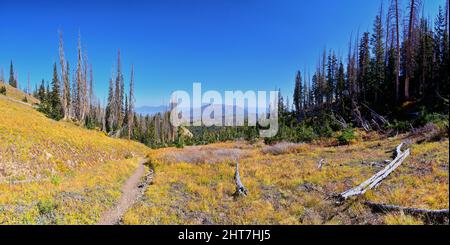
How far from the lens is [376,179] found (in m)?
7.12

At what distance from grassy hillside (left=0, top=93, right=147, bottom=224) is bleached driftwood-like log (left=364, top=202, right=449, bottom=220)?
8.53 meters

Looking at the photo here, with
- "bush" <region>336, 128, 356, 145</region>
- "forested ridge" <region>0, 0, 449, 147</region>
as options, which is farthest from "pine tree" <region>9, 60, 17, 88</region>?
"bush" <region>336, 128, 356, 145</region>

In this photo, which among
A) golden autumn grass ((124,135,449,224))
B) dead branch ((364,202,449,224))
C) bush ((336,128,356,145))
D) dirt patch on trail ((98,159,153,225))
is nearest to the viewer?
dead branch ((364,202,449,224))

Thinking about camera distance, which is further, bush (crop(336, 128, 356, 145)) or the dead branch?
bush (crop(336, 128, 356, 145))

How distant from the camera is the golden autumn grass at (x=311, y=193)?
5.85 m

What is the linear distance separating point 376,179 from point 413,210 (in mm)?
2345

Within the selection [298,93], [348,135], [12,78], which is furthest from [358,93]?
[12,78]

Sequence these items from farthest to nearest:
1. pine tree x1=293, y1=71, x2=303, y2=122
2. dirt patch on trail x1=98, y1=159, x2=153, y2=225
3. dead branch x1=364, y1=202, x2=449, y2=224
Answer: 1. pine tree x1=293, y1=71, x2=303, y2=122
2. dirt patch on trail x1=98, y1=159, x2=153, y2=225
3. dead branch x1=364, y1=202, x2=449, y2=224

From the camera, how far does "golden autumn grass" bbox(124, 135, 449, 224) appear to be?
585 cm

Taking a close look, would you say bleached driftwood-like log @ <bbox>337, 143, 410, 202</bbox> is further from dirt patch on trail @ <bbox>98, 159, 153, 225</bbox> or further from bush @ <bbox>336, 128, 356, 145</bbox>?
dirt patch on trail @ <bbox>98, 159, 153, 225</bbox>

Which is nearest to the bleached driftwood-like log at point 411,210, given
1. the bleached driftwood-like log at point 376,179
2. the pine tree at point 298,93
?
the bleached driftwood-like log at point 376,179

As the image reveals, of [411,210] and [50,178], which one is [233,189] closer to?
[411,210]

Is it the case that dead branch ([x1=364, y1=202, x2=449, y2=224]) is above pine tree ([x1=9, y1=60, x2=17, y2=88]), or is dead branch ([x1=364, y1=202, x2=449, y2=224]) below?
below
